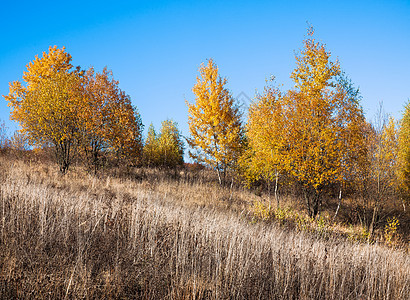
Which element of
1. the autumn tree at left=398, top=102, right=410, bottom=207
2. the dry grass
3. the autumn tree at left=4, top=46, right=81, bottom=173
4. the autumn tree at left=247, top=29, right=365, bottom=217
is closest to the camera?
the dry grass

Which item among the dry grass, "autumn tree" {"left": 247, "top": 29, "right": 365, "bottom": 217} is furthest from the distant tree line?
the dry grass

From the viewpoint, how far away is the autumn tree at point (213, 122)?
16.9 m

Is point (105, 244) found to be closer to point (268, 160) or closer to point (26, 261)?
point (26, 261)

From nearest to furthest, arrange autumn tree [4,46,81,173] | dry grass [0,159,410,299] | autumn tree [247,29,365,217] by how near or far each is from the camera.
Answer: dry grass [0,159,410,299] → autumn tree [247,29,365,217] → autumn tree [4,46,81,173]

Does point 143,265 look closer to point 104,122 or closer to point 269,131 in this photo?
point 269,131

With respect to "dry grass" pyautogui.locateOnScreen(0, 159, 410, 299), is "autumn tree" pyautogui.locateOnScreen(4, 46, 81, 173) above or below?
above

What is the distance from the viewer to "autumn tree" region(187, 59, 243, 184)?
665 inches

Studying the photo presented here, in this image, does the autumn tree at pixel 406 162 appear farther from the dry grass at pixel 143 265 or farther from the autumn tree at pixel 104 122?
the autumn tree at pixel 104 122

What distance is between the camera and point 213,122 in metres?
17.0

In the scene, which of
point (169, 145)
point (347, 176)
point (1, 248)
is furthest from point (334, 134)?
point (169, 145)

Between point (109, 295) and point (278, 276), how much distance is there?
2.68 metres

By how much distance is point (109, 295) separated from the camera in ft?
11.3

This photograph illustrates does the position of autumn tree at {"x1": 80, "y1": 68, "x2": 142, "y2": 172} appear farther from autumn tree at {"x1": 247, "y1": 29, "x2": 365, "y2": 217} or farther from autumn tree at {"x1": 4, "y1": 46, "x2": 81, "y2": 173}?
autumn tree at {"x1": 247, "y1": 29, "x2": 365, "y2": 217}

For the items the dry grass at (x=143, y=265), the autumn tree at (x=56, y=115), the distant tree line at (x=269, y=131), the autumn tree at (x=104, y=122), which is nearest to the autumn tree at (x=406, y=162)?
the distant tree line at (x=269, y=131)
